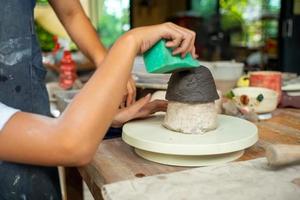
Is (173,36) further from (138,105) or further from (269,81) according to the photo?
(269,81)

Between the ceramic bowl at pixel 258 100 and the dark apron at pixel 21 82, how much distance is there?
1.95ft

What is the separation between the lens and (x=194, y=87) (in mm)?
769

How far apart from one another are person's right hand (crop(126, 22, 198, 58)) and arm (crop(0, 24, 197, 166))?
11cm

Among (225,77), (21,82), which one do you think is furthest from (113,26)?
(21,82)

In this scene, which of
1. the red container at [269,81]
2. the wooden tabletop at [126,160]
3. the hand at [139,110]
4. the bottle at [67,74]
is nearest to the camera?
the wooden tabletop at [126,160]

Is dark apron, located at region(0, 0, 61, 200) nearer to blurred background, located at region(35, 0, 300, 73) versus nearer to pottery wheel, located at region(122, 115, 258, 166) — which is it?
pottery wheel, located at region(122, 115, 258, 166)

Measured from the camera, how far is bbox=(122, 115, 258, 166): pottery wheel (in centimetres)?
70

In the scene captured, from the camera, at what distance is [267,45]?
13.2 feet

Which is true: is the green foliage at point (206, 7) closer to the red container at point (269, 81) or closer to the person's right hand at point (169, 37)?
the red container at point (269, 81)

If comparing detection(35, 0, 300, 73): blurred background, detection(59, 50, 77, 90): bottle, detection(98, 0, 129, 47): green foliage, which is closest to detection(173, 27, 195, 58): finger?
detection(59, 50, 77, 90): bottle

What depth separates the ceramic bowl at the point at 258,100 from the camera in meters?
1.08

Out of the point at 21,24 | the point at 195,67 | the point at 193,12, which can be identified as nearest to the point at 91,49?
the point at 21,24

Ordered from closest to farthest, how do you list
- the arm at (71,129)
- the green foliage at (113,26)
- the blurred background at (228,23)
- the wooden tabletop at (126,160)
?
the arm at (71,129) < the wooden tabletop at (126,160) < the blurred background at (228,23) < the green foliage at (113,26)

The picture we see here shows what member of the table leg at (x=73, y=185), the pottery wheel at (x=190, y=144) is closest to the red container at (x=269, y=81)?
the pottery wheel at (x=190, y=144)
